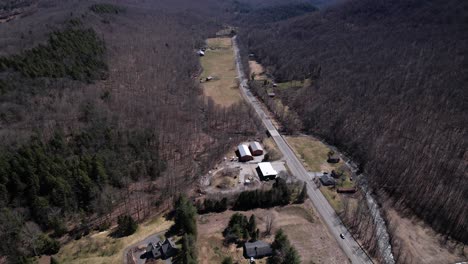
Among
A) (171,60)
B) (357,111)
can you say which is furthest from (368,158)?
(171,60)

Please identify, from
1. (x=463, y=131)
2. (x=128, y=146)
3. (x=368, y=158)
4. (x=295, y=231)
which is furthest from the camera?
(x=463, y=131)

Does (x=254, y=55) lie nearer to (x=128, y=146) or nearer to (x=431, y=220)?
(x=128, y=146)

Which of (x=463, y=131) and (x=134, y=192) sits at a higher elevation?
(x=463, y=131)

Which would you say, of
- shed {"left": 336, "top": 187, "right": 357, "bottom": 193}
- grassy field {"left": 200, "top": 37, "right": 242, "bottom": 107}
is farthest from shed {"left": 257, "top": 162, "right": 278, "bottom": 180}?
grassy field {"left": 200, "top": 37, "right": 242, "bottom": 107}

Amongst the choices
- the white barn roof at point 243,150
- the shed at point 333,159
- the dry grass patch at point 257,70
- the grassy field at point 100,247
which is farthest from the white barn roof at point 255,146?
the dry grass patch at point 257,70

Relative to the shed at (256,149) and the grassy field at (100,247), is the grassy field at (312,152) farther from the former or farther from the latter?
the grassy field at (100,247)

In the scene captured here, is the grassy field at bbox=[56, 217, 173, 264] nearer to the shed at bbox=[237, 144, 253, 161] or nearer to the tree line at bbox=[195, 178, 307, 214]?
the tree line at bbox=[195, 178, 307, 214]

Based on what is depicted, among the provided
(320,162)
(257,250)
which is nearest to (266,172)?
(320,162)

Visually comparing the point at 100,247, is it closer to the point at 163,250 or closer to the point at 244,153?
the point at 163,250
